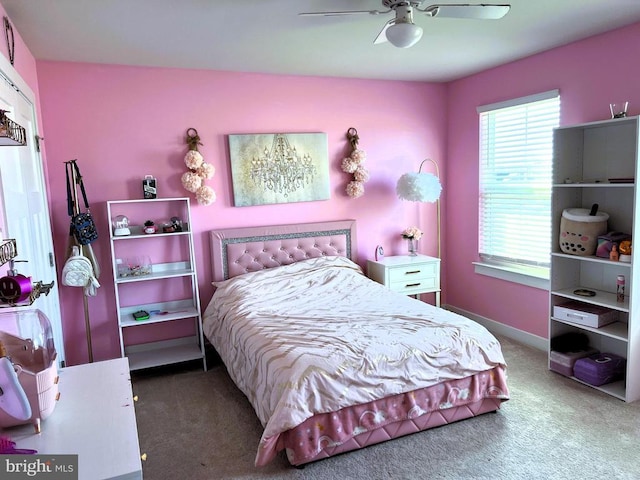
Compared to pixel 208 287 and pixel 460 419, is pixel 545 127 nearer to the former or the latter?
pixel 460 419

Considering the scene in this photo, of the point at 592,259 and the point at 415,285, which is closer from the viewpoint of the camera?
the point at 592,259

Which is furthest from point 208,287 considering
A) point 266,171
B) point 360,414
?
point 360,414

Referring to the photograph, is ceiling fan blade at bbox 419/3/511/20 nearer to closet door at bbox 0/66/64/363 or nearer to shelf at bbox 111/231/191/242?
closet door at bbox 0/66/64/363

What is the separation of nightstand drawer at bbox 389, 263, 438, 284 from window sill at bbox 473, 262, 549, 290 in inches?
19.6

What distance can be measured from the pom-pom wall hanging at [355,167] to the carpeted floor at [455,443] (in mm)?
2145

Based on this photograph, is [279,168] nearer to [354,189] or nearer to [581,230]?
[354,189]

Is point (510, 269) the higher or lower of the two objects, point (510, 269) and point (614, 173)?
the lower

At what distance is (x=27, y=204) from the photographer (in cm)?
272

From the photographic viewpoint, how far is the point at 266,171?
13.7 feet

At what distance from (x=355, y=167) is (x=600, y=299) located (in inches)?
91.4

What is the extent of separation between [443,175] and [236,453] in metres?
3.53

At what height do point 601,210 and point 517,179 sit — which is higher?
point 517,179

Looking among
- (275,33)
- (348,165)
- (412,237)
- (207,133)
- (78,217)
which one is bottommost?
(412,237)

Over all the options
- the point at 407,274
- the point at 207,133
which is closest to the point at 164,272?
the point at 207,133
